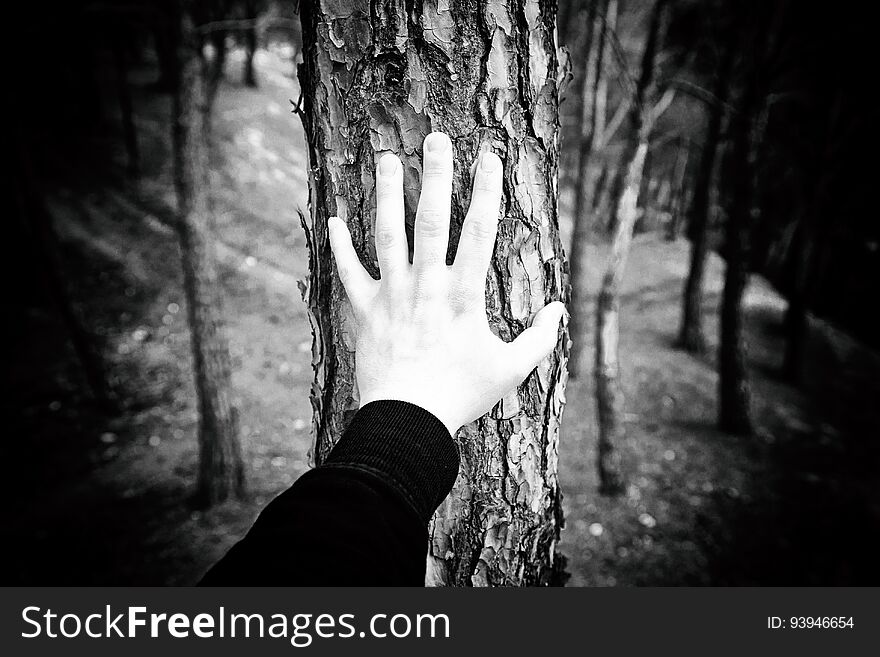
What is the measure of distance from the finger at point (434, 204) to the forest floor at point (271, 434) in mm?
5590

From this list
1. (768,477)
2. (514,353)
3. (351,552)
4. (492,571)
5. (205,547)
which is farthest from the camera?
(768,477)

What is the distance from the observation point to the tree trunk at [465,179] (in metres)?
1.13

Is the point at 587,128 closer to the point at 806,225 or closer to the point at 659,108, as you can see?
the point at 659,108

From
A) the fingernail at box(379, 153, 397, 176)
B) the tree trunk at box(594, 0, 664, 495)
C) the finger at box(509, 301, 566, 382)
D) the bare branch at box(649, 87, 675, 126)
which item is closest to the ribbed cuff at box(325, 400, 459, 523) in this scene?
the finger at box(509, 301, 566, 382)

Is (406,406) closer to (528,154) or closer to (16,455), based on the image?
(528,154)

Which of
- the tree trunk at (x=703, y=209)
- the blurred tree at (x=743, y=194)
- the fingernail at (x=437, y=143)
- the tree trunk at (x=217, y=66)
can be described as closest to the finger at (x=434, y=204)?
the fingernail at (x=437, y=143)

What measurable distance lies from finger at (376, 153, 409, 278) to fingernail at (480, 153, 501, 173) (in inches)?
8.2

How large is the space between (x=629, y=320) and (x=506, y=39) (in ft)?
42.2

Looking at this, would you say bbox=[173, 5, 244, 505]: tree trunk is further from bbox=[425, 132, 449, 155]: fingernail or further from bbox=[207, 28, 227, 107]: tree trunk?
bbox=[425, 132, 449, 155]: fingernail

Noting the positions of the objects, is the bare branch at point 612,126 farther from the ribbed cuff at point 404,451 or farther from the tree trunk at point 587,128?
the ribbed cuff at point 404,451

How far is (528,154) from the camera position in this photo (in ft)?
4.06

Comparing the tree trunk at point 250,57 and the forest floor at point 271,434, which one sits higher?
the tree trunk at point 250,57

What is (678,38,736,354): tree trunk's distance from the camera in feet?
24.8

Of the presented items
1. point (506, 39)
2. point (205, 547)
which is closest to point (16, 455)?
point (205, 547)
